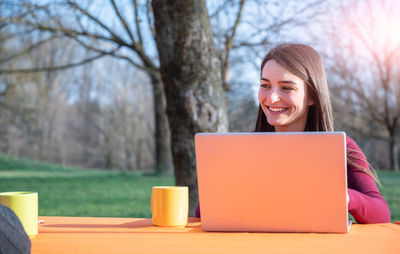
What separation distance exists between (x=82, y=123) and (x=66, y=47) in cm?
520

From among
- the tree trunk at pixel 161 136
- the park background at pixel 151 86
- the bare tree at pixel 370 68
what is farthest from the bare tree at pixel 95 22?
the bare tree at pixel 370 68

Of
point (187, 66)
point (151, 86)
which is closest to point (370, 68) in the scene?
point (151, 86)

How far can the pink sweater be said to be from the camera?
1692mm

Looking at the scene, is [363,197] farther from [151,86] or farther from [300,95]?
[151,86]

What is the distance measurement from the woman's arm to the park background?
783 millimetres

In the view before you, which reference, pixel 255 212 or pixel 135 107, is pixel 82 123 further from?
pixel 255 212

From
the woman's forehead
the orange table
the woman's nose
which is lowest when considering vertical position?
the orange table

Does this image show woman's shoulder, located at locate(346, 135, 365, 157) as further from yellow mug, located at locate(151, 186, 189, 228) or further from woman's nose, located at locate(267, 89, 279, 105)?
yellow mug, located at locate(151, 186, 189, 228)

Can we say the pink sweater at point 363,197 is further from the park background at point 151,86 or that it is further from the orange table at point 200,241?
the park background at point 151,86

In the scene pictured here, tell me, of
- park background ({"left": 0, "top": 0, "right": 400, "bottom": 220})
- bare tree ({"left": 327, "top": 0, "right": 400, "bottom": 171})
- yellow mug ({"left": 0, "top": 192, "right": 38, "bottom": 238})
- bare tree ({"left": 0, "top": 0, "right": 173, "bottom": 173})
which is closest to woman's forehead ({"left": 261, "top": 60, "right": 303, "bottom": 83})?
park background ({"left": 0, "top": 0, "right": 400, "bottom": 220})

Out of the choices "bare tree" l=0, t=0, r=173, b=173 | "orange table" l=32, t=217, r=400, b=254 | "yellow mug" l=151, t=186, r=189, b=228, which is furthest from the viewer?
"bare tree" l=0, t=0, r=173, b=173

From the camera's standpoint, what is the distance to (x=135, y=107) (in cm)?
2639

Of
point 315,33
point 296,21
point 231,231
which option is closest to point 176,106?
point 231,231

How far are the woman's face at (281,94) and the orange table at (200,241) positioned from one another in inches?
23.2
